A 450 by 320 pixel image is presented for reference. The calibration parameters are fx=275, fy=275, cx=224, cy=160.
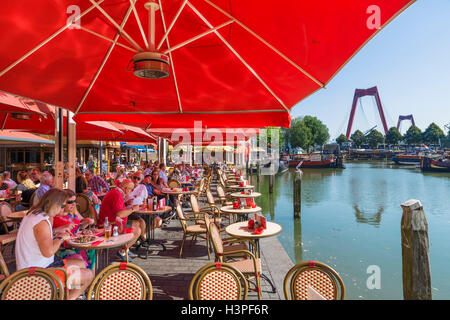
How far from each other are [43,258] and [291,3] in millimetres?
3576

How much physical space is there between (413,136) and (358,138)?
55.9ft

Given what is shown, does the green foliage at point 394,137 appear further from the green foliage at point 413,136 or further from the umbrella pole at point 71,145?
the umbrella pole at point 71,145

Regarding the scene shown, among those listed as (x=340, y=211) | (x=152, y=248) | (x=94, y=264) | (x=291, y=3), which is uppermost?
(x=291, y=3)

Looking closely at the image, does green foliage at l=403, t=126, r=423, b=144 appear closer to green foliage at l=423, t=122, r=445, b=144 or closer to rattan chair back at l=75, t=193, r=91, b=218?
green foliage at l=423, t=122, r=445, b=144

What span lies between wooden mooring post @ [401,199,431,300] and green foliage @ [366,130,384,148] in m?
108

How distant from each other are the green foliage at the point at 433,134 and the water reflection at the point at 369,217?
299 feet

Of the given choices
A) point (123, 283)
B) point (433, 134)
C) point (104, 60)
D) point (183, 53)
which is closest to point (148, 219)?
point (104, 60)

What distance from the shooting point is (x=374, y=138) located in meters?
98.8

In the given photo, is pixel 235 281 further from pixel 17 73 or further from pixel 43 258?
pixel 17 73

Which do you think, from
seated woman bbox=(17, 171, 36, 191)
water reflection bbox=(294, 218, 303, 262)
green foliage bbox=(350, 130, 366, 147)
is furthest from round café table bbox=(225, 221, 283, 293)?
green foliage bbox=(350, 130, 366, 147)

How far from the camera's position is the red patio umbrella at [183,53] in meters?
2.38
